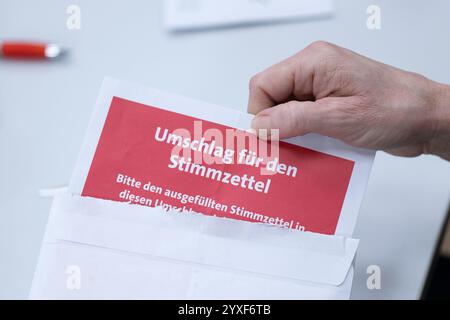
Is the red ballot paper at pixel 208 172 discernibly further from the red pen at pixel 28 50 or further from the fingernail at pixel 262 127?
the red pen at pixel 28 50

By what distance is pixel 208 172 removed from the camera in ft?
1.37

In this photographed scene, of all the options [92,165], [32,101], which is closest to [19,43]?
[32,101]

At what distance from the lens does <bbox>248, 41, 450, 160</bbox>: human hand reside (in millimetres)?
439

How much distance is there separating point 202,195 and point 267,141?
8cm

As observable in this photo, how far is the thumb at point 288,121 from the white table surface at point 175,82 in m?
0.18

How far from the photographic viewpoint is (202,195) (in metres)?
0.42

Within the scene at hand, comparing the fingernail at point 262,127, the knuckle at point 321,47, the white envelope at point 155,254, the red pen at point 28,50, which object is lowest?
the white envelope at point 155,254

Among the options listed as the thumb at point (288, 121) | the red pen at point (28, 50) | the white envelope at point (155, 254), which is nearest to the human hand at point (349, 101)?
the thumb at point (288, 121)

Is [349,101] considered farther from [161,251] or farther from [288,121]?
[161,251]

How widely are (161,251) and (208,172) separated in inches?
3.1

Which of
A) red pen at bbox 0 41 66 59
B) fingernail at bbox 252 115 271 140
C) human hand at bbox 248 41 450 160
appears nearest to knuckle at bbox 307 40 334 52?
human hand at bbox 248 41 450 160

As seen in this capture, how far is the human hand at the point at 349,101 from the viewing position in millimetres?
439

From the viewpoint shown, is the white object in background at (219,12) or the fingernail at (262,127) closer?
the fingernail at (262,127)
